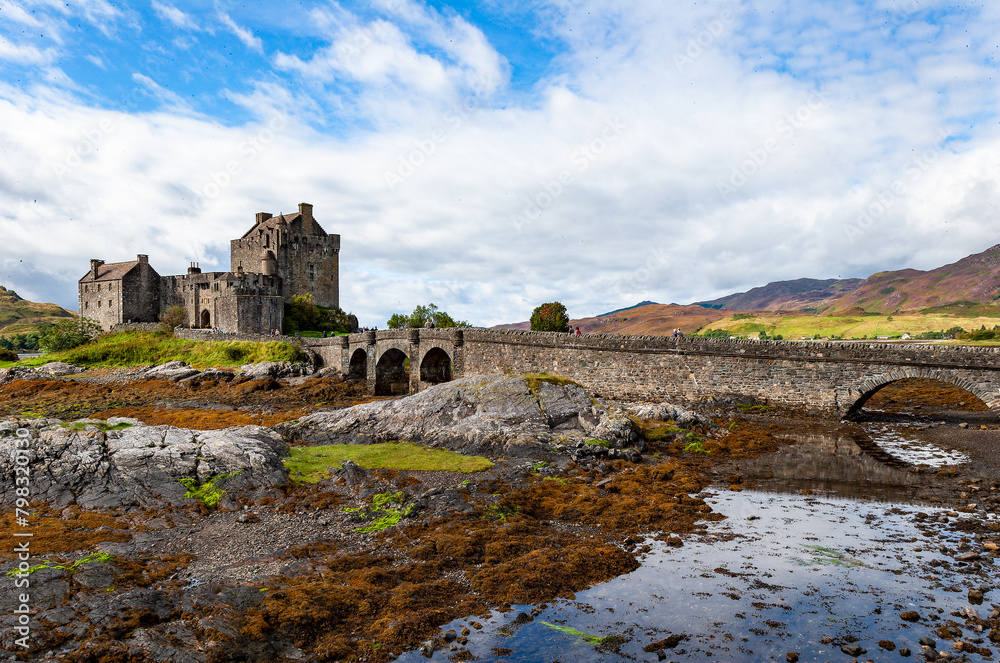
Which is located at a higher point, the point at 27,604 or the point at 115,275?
the point at 115,275

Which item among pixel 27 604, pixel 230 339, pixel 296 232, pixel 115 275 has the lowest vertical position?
pixel 27 604

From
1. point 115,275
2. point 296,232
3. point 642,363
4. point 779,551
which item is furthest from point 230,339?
point 779,551

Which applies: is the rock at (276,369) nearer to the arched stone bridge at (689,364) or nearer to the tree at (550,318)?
the arched stone bridge at (689,364)

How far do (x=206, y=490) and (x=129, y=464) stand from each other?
91.2 inches

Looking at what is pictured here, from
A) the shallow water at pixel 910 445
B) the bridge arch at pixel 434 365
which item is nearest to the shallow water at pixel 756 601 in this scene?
the shallow water at pixel 910 445

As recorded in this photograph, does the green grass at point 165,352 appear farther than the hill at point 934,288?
No

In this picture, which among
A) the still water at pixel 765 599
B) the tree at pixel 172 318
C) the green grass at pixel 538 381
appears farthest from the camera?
the tree at pixel 172 318

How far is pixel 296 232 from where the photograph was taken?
2660 inches

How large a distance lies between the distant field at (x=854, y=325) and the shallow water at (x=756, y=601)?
50.9m

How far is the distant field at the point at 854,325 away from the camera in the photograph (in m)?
52.9

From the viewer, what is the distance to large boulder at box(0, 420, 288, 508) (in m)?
13.8

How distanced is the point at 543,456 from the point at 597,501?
5342mm

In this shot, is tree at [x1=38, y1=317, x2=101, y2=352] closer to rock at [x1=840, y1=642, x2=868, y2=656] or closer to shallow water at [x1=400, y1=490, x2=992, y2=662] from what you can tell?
shallow water at [x1=400, y1=490, x2=992, y2=662]

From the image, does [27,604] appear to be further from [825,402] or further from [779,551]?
[825,402]
